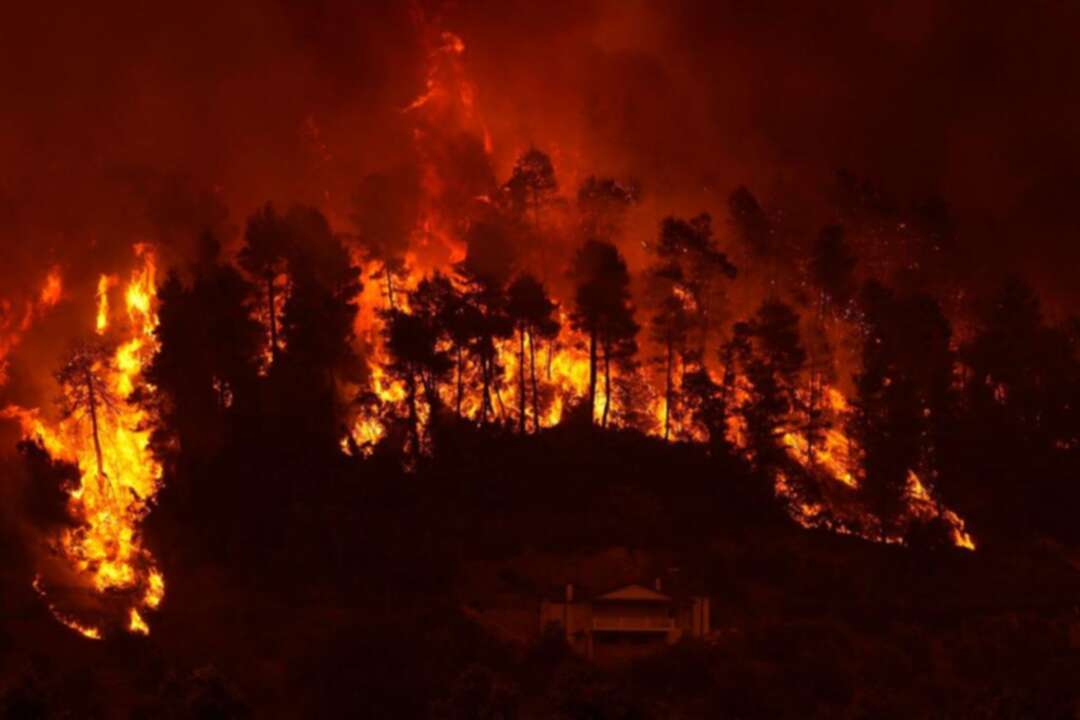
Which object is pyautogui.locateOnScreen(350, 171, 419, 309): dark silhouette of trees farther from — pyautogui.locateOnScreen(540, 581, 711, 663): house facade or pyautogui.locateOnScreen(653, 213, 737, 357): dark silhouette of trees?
pyautogui.locateOnScreen(540, 581, 711, 663): house facade

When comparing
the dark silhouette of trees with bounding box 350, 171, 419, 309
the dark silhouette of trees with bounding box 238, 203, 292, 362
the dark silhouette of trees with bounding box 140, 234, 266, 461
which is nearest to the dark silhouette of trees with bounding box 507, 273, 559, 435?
the dark silhouette of trees with bounding box 350, 171, 419, 309

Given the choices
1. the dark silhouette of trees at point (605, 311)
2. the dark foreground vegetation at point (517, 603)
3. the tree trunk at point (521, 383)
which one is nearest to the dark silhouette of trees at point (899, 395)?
the dark foreground vegetation at point (517, 603)

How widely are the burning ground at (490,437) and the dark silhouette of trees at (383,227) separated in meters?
0.27

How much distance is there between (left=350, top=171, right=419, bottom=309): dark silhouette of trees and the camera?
75.9m

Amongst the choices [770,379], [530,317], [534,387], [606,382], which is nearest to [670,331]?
[606,382]

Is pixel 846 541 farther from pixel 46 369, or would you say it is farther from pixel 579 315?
pixel 46 369

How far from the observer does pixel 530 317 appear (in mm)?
69938

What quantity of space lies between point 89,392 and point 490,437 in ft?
59.2

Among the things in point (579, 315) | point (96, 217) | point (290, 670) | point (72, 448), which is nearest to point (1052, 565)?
point (579, 315)

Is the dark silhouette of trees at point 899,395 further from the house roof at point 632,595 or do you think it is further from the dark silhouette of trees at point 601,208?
the house roof at point 632,595

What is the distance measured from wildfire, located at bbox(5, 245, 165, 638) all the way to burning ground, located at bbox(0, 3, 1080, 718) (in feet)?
0.62

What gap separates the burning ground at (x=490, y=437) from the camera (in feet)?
183

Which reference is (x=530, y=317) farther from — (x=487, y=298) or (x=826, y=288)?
(x=826, y=288)

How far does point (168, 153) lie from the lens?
88812 mm
